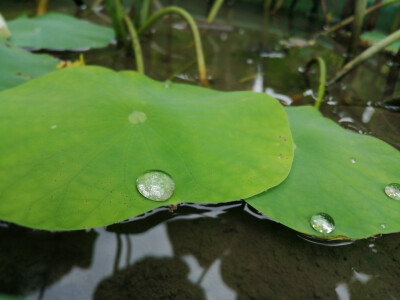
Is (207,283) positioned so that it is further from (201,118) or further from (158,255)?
(201,118)

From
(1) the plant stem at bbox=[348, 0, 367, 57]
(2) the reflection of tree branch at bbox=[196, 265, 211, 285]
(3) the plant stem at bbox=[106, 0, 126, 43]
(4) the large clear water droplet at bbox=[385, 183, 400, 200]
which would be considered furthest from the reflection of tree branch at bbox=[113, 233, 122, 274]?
(1) the plant stem at bbox=[348, 0, 367, 57]

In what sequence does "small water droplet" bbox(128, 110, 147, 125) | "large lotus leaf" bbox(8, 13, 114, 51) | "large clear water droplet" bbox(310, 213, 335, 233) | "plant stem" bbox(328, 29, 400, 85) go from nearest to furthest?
"large clear water droplet" bbox(310, 213, 335, 233)
"small water droplet" bbox(128, 110, 147, 125)
"plant stem" bbox(328, 29, 400, 85)
"large lotus leaf" bbox(8, 13, 114, 51)

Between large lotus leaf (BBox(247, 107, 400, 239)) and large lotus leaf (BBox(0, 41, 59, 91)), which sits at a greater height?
large lotus leaf (BBox(247, 107, 400, 239))

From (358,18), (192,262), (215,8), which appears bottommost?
(192,262)

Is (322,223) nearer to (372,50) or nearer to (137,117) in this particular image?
(137,117)

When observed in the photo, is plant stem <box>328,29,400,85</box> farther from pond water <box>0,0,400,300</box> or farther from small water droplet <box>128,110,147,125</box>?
small water droplet <box>128,110,147,125</box>

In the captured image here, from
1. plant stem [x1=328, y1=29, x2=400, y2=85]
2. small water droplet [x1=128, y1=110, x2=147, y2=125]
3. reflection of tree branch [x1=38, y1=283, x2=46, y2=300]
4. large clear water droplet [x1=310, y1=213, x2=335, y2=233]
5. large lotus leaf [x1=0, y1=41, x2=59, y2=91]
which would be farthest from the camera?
plant stem [x1=328, y1=29, x2=400, y2=85]

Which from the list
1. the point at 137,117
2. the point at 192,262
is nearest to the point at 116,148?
the point at 137,117
